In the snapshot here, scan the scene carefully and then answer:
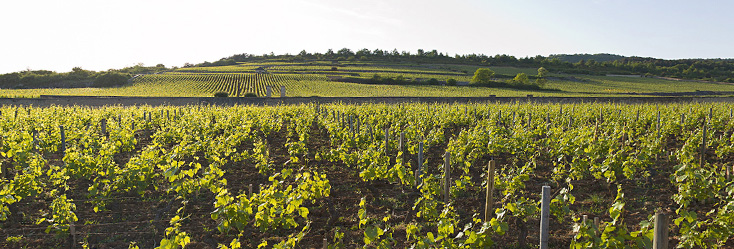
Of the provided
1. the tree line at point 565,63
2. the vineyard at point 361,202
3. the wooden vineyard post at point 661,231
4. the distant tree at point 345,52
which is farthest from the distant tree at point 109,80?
the wooden vineyard post at point 661,231

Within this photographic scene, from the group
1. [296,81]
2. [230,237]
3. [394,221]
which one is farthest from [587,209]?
[296,81]

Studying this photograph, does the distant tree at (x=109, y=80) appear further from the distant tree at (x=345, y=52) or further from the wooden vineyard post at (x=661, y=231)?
the wooden vineyard post at (x=661, y=231)

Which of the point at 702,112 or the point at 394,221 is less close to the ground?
the point at 702,112

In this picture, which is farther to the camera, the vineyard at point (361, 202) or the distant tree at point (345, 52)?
the distant tree at point (345, 52)

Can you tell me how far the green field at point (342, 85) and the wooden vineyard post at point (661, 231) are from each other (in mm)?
39541

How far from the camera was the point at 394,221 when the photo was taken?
569 centimetres

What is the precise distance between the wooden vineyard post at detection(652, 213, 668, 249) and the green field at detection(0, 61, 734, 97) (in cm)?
3954

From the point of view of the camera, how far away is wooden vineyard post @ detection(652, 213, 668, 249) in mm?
3199

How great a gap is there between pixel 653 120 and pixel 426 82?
4263cm

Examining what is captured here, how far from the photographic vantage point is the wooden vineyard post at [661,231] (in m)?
3.20

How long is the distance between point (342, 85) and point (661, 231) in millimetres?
51461

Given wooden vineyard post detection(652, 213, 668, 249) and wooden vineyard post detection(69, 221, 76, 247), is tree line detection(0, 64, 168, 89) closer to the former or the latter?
wooden vineyard post detection(69, 221, 76, 247)

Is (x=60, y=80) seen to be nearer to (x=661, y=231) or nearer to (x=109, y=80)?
(x=109, y=80)

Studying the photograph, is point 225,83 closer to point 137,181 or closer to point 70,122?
point 70,122
